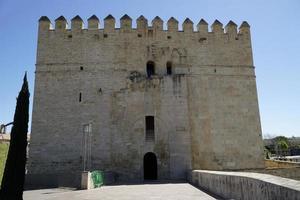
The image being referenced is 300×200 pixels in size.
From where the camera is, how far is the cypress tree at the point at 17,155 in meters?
6.62

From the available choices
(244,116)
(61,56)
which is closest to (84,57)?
(61,56)

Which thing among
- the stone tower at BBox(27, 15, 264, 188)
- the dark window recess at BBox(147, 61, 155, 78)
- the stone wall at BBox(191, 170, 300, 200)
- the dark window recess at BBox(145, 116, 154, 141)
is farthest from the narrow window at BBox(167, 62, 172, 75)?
the stone wall at BBox(191, 170, 300, 200)

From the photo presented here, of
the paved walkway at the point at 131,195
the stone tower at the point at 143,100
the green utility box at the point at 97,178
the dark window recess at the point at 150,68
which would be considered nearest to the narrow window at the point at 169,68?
the stone tower at the point at 143,100

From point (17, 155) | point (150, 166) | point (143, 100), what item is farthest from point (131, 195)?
point (150, 166)

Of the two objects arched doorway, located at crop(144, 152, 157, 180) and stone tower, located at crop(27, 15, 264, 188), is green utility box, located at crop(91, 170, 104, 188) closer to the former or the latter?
stone tower, located at crop(27, 15, 264, 188)

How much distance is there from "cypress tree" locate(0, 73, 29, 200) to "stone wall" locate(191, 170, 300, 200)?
5.12 meters

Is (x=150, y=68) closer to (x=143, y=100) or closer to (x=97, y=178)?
(x=143, y=100)

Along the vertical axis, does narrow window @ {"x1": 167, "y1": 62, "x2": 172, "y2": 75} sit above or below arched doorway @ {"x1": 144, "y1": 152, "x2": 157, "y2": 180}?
above

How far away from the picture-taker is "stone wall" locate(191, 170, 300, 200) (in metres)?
3.93

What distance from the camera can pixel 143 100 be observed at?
1603cm

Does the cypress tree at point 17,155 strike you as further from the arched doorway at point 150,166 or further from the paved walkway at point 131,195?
the arched doorway at point 150,166

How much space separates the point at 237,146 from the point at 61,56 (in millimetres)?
11640

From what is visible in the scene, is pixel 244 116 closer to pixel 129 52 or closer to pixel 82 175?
pixel 129 52

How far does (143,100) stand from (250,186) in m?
11.0
